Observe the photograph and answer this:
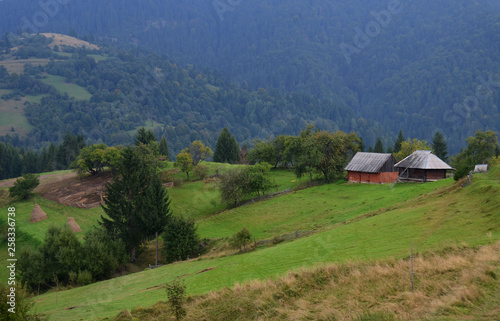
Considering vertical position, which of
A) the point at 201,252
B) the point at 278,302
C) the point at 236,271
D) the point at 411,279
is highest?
the point at 411,279

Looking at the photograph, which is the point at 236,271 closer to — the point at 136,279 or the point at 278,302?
the point at 278,302

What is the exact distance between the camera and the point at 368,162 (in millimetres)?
63906

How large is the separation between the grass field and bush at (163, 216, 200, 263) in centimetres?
953

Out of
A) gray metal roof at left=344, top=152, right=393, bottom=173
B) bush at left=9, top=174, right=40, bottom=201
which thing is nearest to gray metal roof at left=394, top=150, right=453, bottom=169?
gray metal roof at left=344, top=152, right=393, bottom=173

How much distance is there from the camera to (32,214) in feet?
194

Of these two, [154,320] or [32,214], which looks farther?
[32,214]

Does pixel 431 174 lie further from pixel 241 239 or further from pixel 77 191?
pixel 77 191

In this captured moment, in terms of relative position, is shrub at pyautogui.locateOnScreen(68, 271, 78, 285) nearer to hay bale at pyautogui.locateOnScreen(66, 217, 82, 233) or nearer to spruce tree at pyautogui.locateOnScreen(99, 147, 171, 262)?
spruce tree at pyautogui.locateOnScreen(99, 147, 171, 262)

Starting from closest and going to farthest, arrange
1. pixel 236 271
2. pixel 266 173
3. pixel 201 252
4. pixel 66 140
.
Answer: pixel 236 271 < pixel 201 252 < pixel 266 173 < pixel 66 140

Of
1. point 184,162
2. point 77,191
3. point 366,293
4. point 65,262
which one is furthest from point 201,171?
point 366,293

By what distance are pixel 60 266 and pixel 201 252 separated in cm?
1451

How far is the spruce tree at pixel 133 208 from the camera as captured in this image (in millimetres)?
46906

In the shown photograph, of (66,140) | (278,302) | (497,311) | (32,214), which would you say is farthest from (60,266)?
(66,140)

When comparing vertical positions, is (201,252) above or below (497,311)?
below
